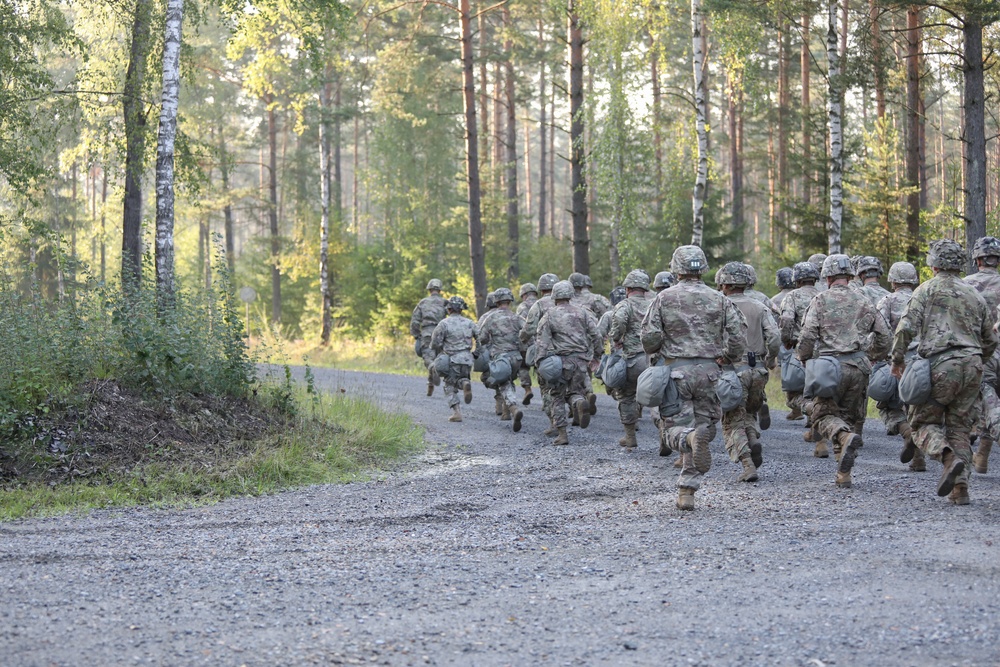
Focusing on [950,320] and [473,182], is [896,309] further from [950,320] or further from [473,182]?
[473,182]

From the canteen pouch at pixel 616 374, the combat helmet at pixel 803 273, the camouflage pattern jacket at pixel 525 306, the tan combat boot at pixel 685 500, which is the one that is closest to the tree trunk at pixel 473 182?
the camouflage pattern jacket at pixel 525 306

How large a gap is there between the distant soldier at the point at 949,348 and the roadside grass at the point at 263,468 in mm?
5592

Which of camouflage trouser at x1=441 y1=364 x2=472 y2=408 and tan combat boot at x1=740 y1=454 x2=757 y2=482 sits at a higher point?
camouflage trouser at x1=441 y1=364 x2=472 y2=408

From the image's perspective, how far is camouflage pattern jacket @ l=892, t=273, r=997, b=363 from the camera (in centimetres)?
870

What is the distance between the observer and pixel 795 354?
450 inches

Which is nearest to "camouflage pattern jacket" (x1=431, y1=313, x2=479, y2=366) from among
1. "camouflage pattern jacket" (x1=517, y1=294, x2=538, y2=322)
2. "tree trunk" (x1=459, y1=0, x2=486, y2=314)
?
"camouflage pattern jacket" (x1=517, y1=294, x2=538, y2=322)

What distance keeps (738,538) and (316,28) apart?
13.3m

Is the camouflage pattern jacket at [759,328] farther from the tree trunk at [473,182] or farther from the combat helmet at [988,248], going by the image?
the tree trunk at [473,182]

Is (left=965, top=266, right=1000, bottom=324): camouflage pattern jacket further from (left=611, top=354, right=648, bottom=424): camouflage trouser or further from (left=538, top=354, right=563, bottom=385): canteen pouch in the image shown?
(left=538, top=354, right=563, bottom=385): canteen pouch

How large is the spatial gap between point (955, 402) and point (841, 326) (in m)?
2.01

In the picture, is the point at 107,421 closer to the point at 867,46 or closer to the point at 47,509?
the point at 47,509

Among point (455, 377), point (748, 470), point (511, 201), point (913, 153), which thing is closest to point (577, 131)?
point (913, 153)

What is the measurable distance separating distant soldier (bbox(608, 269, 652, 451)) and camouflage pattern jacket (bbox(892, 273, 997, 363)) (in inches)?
178

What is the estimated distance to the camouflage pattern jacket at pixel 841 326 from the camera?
10.5 meters
